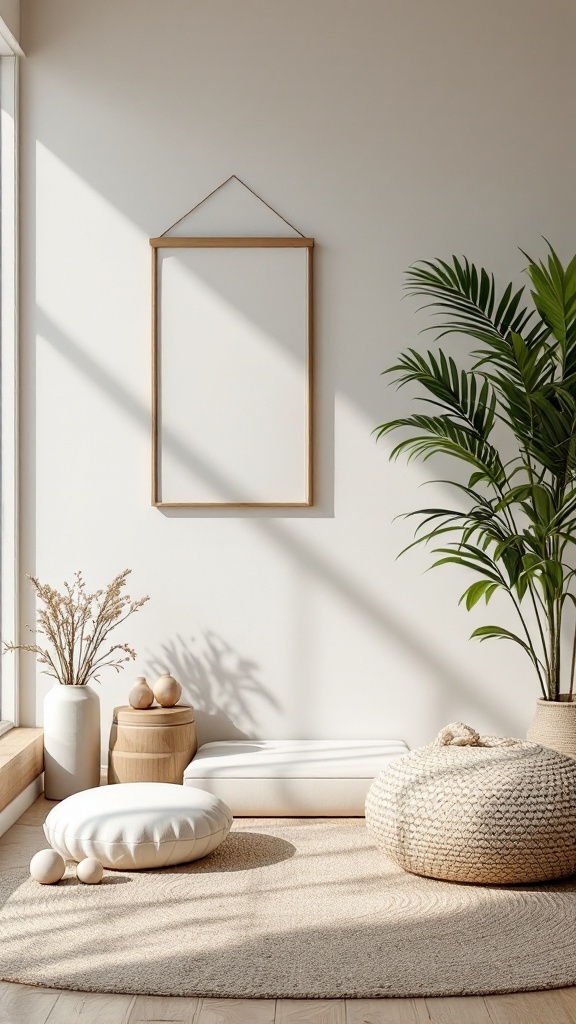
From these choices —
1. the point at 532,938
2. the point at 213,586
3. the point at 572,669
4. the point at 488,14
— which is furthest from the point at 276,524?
the point at 488,14

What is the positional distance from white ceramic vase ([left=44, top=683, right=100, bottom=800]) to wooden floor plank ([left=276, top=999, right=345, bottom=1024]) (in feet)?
4.86

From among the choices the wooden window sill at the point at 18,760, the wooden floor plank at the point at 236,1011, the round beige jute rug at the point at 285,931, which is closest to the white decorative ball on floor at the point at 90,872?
the round beige jute rug at the point at 285,931

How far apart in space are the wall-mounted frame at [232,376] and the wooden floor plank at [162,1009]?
187 cm

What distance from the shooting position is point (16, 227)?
351cm

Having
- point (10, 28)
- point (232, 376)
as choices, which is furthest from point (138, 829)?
point (10, 28)

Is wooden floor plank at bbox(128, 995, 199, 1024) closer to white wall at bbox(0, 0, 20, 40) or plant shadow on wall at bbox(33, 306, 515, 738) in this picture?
plant shadow on wall at bbox(33, 306, 515, 738)

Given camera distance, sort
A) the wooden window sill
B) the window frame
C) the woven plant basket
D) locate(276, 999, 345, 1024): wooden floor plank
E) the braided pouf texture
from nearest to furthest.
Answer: locate(276, 999, 345, 1024): wooden floor plank < the braided pouf texture < the wooden window sill < the woven plant basket < the window frame

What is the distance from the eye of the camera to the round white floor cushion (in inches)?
99.3

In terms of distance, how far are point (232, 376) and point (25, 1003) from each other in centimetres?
217

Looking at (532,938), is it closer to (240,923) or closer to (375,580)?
(240,923)

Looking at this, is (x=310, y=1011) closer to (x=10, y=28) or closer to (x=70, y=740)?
(x=70, y=740)

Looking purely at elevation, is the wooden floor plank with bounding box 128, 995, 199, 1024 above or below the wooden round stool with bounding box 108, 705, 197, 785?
below

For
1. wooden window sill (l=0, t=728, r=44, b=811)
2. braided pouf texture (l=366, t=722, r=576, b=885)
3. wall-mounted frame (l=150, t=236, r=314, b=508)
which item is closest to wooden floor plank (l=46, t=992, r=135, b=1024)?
braided pouf texture (l=366, t=722, r=576, b=885)

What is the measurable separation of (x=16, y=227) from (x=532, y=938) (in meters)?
2.76
